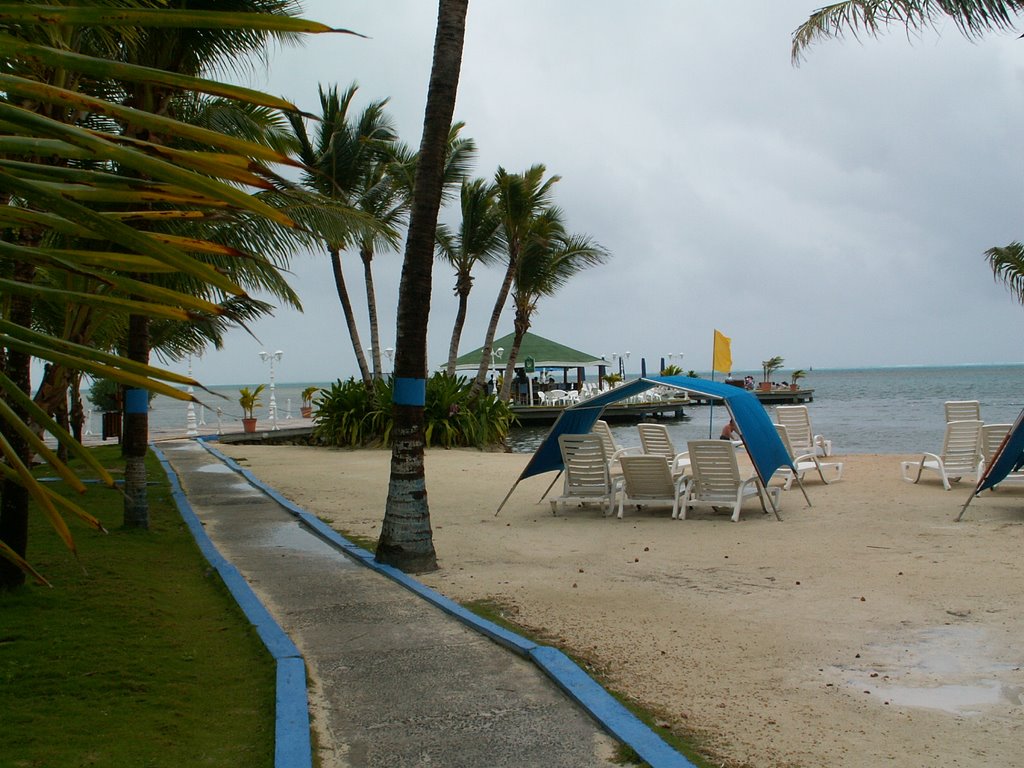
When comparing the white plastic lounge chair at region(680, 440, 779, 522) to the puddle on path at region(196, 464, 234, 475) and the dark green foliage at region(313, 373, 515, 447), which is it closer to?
the puddle on path at region(196, 464, 234, 475)

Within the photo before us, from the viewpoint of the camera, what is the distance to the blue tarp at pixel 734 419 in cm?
1111

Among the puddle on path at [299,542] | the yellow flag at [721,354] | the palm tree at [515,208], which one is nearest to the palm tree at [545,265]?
the palm tree at [515,208]

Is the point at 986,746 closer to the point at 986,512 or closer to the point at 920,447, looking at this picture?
the point at 986,512

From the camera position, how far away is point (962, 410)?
15953 mm

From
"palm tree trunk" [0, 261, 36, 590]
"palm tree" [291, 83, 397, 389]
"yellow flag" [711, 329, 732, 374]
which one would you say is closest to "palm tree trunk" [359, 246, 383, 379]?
"palm tree" [291, 83, 397, 389]

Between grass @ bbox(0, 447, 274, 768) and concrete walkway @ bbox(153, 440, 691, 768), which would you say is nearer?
grass @ bbox(0, 447, 274, 768)

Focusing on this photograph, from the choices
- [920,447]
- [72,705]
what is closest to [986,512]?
[72,705]

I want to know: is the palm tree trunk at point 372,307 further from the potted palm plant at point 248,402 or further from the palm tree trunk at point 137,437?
the palm tree trunk at point 137,437

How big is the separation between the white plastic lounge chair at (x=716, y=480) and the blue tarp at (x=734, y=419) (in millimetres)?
254

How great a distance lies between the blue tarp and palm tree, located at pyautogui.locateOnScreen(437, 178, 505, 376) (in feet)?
47.7

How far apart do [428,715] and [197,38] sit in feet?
24.6

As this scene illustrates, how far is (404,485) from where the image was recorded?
815 cm

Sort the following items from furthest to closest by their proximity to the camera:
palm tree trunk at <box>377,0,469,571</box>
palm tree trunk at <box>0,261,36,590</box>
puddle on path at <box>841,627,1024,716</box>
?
palm tree trunk at <box>377,0,469,571</box> → palm tree trunk at <box>0,261,36,590</box> → puddle on path at <box>841,627,1024,716</box>

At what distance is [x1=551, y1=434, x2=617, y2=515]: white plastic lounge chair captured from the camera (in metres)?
11.5
